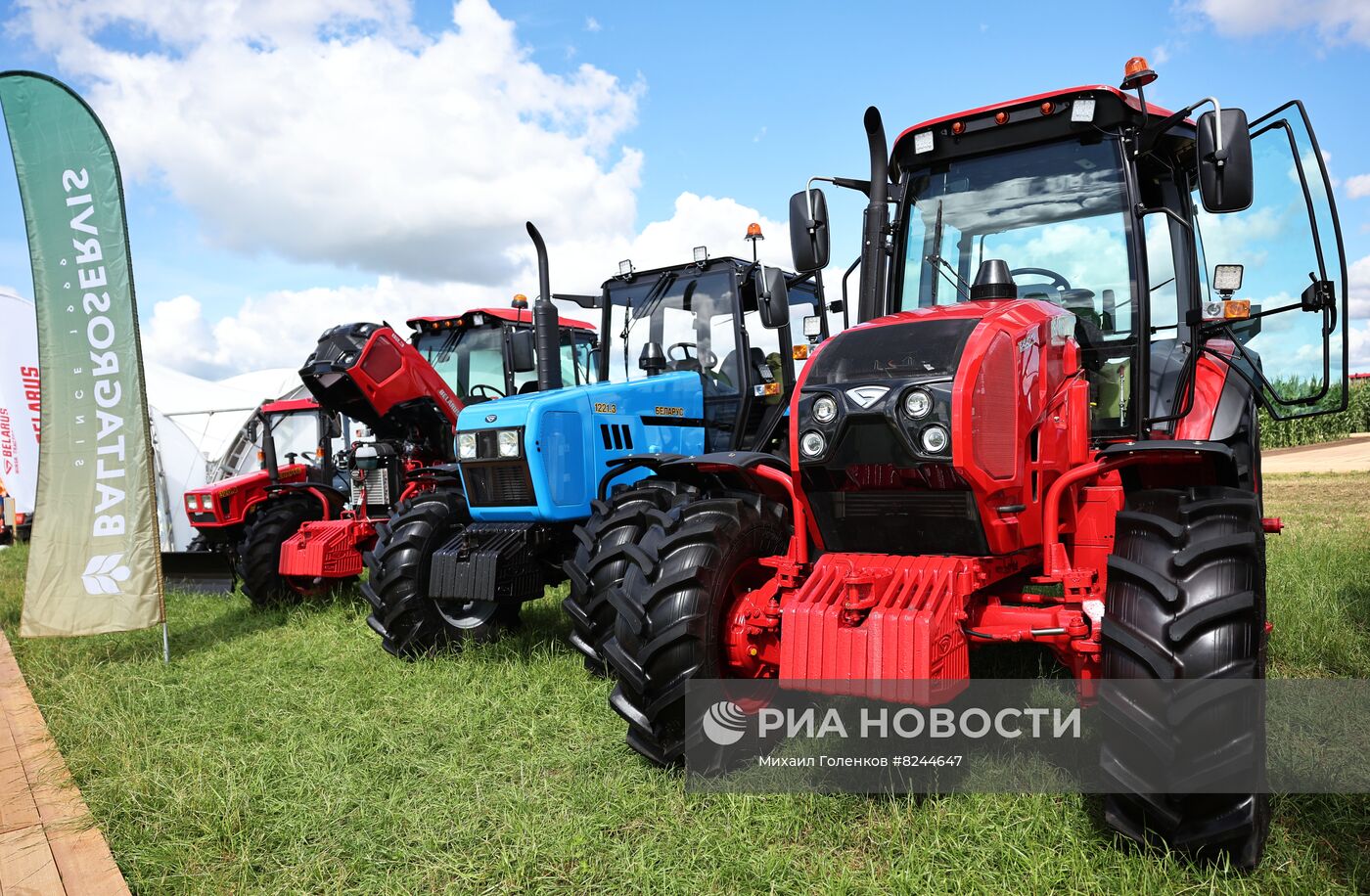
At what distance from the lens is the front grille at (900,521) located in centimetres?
310

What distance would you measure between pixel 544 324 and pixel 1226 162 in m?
3.77

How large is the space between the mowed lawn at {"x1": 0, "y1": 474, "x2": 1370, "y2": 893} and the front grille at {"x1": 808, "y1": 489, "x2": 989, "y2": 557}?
0.86 meters

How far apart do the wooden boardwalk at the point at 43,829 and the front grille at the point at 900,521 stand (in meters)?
2.70

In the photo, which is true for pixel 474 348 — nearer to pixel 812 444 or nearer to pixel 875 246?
pixel 875 246

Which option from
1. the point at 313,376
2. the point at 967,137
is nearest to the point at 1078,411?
the point at 967,137

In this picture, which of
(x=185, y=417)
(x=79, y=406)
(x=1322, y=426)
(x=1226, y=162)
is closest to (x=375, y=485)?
(x=79, y=406)

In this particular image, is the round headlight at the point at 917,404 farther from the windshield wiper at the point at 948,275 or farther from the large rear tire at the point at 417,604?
the large rear tire at the point at 417,604

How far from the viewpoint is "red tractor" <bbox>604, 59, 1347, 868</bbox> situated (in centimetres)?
271

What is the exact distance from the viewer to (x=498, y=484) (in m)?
5.70

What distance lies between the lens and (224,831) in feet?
11.2

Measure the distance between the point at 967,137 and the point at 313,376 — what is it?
5041 millimetres

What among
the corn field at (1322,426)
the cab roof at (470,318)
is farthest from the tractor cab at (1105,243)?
the corn field at (1322,426)

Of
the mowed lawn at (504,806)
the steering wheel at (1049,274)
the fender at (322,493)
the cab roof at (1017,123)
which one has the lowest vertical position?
the mowed lawn at (504,806)

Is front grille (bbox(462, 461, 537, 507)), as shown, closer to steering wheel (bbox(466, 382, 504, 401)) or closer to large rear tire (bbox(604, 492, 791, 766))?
large rear tire (bbox(604, 492, 791, 766))
